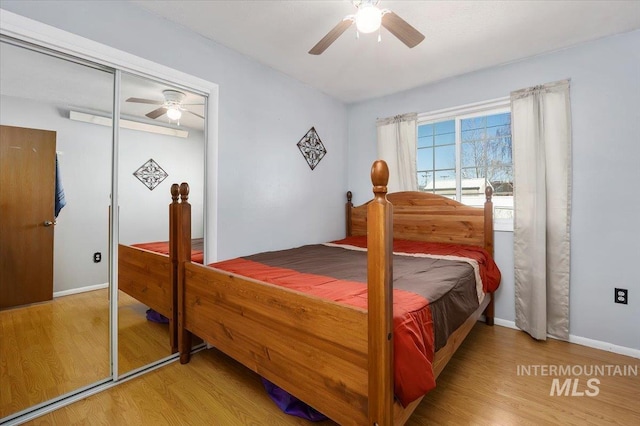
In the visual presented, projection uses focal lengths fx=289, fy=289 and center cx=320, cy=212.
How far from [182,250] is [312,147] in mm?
1876

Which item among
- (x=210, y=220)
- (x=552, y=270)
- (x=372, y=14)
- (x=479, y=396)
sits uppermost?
(x=372, y=14)

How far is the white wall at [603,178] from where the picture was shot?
2203 mm

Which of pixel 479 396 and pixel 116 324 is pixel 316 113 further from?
pixel 479 396

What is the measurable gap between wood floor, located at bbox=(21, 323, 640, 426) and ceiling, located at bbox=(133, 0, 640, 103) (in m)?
2.46

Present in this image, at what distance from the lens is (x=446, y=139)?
318 centimetres

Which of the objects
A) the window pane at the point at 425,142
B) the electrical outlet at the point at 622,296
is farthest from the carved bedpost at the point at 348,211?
the electrical outlet at the point at 622,296

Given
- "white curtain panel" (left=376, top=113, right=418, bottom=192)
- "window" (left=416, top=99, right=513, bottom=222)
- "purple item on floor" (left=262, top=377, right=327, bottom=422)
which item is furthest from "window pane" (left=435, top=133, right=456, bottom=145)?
"purple item on floor" (left=262, top=377, right=327, bottom=422)

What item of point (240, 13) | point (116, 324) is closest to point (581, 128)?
point (240, 13)

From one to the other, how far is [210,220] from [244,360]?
3.87 feet

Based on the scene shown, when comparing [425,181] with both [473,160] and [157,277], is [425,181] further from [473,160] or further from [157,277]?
[157,277]

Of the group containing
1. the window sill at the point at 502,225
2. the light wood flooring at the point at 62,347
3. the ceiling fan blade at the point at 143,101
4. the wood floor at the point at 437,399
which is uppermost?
the ceiling fan blade at the point at 143,101

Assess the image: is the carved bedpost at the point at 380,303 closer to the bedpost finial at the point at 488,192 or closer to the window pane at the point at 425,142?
the bedpost finial at the point at 488,192

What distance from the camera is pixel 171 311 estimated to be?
2115mm

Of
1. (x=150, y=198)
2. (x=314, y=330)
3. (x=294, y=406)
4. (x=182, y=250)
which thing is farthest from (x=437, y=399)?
(x=150, y=198)
